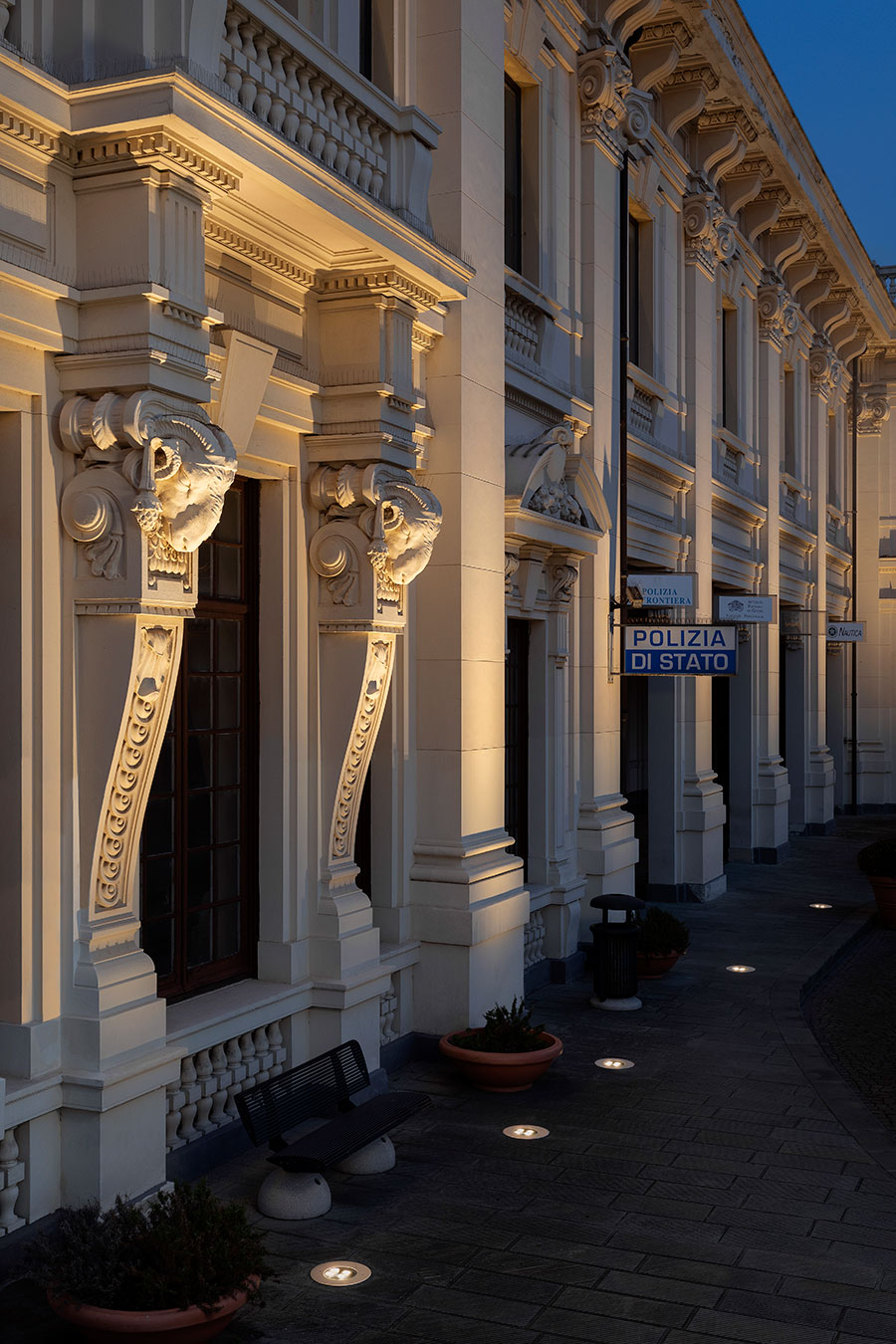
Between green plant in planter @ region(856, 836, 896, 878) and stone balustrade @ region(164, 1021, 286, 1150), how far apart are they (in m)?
10.7

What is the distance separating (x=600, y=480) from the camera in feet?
45.5

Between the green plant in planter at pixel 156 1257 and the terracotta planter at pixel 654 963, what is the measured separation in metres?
7.85

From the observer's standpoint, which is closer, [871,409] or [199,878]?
[199,878]

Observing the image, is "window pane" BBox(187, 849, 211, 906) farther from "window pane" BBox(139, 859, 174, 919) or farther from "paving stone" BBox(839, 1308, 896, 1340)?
"paving stone" BBox(839, 1308, 896, 1340)

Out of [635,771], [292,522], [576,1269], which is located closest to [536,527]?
[292,522]

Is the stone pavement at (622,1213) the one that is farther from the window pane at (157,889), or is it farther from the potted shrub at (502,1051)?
the window pane at (157,889)

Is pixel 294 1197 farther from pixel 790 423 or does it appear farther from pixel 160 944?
pixel 790 423

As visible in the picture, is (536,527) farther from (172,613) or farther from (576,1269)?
(576,1269)

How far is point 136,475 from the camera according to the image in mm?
6035

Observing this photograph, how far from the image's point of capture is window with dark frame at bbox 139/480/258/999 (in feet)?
24.7

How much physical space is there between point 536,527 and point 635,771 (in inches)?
527

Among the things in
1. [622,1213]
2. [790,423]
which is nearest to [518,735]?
[622,1213]

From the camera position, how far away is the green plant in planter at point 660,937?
42.1 ft

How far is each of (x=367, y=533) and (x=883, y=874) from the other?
1088 centimetres
